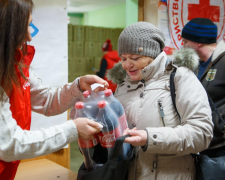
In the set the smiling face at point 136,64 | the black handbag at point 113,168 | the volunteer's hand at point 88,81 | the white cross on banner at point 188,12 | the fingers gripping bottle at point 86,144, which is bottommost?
the black handbag at point 113,168

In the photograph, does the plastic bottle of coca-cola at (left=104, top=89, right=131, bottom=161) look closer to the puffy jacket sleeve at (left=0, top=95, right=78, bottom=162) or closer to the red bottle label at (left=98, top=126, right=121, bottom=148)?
the red bottle label at (left=98, top=126, right=121, bottom=148)

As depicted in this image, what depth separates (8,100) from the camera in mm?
1009

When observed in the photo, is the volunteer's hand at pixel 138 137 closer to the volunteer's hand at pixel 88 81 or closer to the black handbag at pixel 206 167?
the black handbag at pixel 206 167

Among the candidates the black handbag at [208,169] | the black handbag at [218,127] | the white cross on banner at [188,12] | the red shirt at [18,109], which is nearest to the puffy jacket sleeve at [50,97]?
the red shirt at [18,109]

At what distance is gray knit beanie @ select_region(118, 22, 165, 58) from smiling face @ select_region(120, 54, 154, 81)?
27mm

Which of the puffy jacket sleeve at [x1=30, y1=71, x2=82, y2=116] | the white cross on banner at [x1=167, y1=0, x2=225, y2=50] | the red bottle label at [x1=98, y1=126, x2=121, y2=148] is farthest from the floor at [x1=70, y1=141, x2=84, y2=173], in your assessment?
the red bottle label at [x1=98, y1=126, x2=121, y2=148]

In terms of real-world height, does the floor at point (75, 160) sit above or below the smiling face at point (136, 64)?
below

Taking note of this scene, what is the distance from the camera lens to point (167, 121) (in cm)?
119

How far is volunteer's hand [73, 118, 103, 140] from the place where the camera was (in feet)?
3.39

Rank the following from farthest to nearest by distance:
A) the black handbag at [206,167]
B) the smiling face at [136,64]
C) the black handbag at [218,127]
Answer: the black handbag at [218,127]
the smiling face at [136,64]
the black handbag at [206,167]

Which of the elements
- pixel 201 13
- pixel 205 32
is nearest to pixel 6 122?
pixel 205 32

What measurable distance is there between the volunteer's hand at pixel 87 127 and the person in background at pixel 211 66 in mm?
942

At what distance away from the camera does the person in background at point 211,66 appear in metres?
1.69

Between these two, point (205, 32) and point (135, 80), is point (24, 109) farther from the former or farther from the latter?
point (205, 32)
